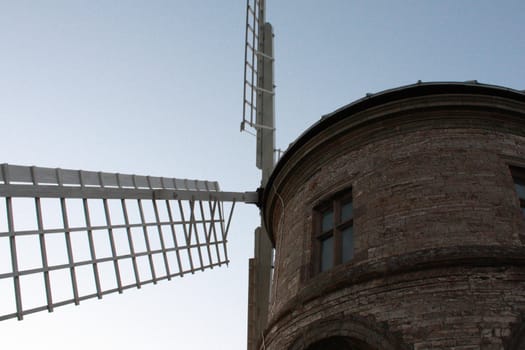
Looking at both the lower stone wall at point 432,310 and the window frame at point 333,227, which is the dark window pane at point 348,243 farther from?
the lower stone wall at point 432,310

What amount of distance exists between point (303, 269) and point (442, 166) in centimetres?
288

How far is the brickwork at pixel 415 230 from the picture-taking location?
8727 mm

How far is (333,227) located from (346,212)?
0.34 meters

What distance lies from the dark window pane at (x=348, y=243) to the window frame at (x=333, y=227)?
0.15 feet

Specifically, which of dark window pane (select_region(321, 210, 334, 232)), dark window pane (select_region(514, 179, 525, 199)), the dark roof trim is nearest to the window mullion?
dark window pane (select_region(321, 210, 334, 232))

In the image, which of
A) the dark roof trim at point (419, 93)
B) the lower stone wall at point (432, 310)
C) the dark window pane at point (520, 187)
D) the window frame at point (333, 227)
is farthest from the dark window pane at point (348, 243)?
the dark window pane at point (520, 187)

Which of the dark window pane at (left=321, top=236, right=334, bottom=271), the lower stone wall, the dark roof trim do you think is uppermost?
the dark roof trim

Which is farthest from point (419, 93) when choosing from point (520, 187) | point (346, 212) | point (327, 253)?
point (327, 253)

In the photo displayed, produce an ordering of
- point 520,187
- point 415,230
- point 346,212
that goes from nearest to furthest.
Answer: point 415,230 < point 520,187 < point 346,212

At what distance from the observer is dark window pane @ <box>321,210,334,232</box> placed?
11.3 m

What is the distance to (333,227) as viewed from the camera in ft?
36.2

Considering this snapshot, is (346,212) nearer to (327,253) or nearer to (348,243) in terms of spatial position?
(348,243)

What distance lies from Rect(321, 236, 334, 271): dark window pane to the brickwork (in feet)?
0.71

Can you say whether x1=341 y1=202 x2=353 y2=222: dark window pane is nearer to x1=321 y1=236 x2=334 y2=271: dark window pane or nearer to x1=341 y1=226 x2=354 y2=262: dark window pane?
x1=341 y1=226 x2=354 y2=262: dark window pane
